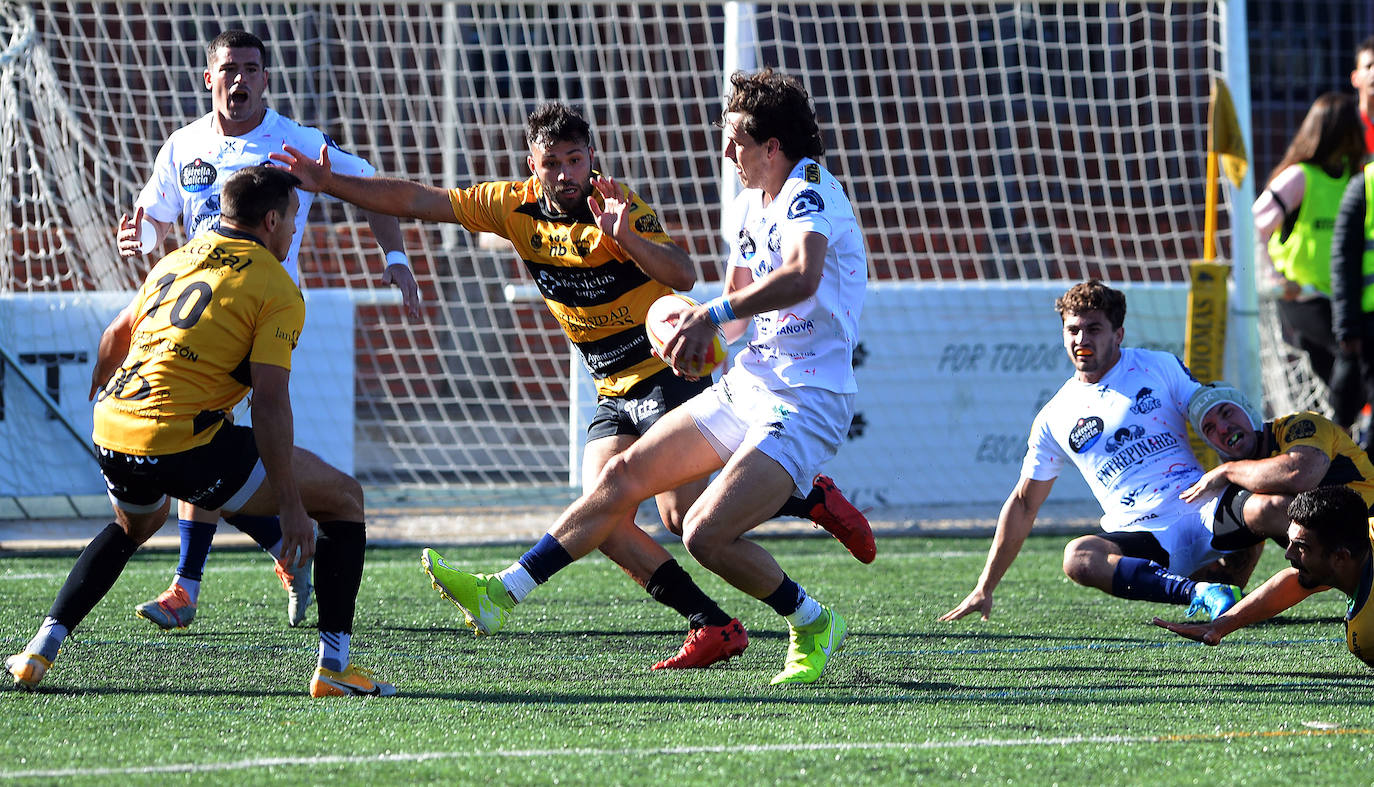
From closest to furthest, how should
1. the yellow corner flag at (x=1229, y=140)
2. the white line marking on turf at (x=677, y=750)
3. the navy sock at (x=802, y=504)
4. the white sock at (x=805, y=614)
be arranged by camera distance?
the white line marking on turf at (x=677, y=750), the white sock at (x=805, y=614), the navy sock at (x=802, y=504), the yellow corner flag at (x=1229, y=140)

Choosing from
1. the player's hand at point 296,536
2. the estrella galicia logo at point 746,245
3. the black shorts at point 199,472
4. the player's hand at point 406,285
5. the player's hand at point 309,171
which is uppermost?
the player's hand at point 309,171

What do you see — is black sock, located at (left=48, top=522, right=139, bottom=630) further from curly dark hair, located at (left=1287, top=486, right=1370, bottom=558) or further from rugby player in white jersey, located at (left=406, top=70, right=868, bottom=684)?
curly dark hair, located at (left=1287, top=486, right=1370, bottom=558)

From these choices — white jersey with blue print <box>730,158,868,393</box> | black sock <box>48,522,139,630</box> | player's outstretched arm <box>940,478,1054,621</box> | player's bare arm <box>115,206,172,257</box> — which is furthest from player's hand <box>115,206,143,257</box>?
player's outstretched arm <box>940,478,1054,621</box>

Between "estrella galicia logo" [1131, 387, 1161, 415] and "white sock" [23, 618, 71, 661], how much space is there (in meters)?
3.43

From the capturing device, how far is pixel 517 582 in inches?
169

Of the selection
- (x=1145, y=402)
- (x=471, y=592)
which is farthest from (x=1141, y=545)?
(x=471, y=592)

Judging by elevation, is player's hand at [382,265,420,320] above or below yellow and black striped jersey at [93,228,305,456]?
below

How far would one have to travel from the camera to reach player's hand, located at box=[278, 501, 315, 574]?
12.4ft

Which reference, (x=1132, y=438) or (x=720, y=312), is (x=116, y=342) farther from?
(x=1132, y=438)

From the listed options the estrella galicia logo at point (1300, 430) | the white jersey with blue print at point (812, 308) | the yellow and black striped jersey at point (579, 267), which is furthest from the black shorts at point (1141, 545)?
the yellow and black striped jersey at point (579, 267)

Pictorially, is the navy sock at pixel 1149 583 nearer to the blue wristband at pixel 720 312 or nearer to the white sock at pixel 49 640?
the blue wristband at pixel 720 312

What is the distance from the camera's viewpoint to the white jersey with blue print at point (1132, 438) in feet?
17.0

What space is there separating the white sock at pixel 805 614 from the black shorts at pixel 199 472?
4.96 feet

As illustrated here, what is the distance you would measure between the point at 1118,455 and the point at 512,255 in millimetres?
8369
